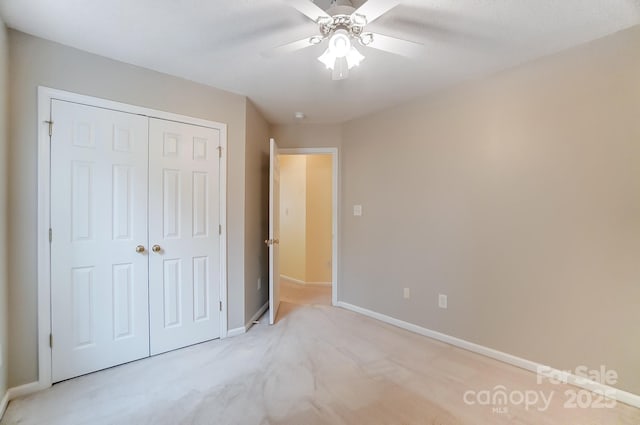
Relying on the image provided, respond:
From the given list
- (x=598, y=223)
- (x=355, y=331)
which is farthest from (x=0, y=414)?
(x=598, y=223)

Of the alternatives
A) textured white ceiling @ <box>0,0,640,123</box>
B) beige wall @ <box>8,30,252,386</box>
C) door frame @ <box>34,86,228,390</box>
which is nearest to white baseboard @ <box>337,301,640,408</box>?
textured white ceiling @ <box>0,0,640,123</box>

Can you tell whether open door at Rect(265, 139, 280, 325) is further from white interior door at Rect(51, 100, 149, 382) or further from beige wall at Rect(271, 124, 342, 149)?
white interior door at Rect(51, 100, 149, 382)

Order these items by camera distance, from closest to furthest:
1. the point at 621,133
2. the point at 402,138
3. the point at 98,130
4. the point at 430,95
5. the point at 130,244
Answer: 1. the point at 621,133
2. the point at 98,130
3. the point at 130,244
4. the point at 430,95
5. the point at 402,138

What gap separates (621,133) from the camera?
6.05 ft

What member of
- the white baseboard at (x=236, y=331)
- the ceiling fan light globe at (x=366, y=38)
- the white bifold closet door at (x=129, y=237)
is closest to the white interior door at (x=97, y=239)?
the white bifold closet door at (x=129, y=237)

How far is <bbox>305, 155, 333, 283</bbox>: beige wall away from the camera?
16.0 ft

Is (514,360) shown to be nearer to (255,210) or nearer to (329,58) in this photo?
(329,58)

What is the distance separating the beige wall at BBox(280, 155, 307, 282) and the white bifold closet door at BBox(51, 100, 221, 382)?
232 cm

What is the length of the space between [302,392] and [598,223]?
2.28m

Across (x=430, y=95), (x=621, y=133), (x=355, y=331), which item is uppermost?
(x=430, y=95)

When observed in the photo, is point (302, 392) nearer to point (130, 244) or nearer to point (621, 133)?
point (130, 244)

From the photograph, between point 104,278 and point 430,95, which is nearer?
point 104,278

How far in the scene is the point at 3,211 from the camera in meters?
1.77

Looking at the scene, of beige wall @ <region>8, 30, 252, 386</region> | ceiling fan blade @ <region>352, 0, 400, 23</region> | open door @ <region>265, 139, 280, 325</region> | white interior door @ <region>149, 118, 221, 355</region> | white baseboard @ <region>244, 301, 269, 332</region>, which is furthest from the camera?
open door @ <region>265, 139, 280, 325</region>
